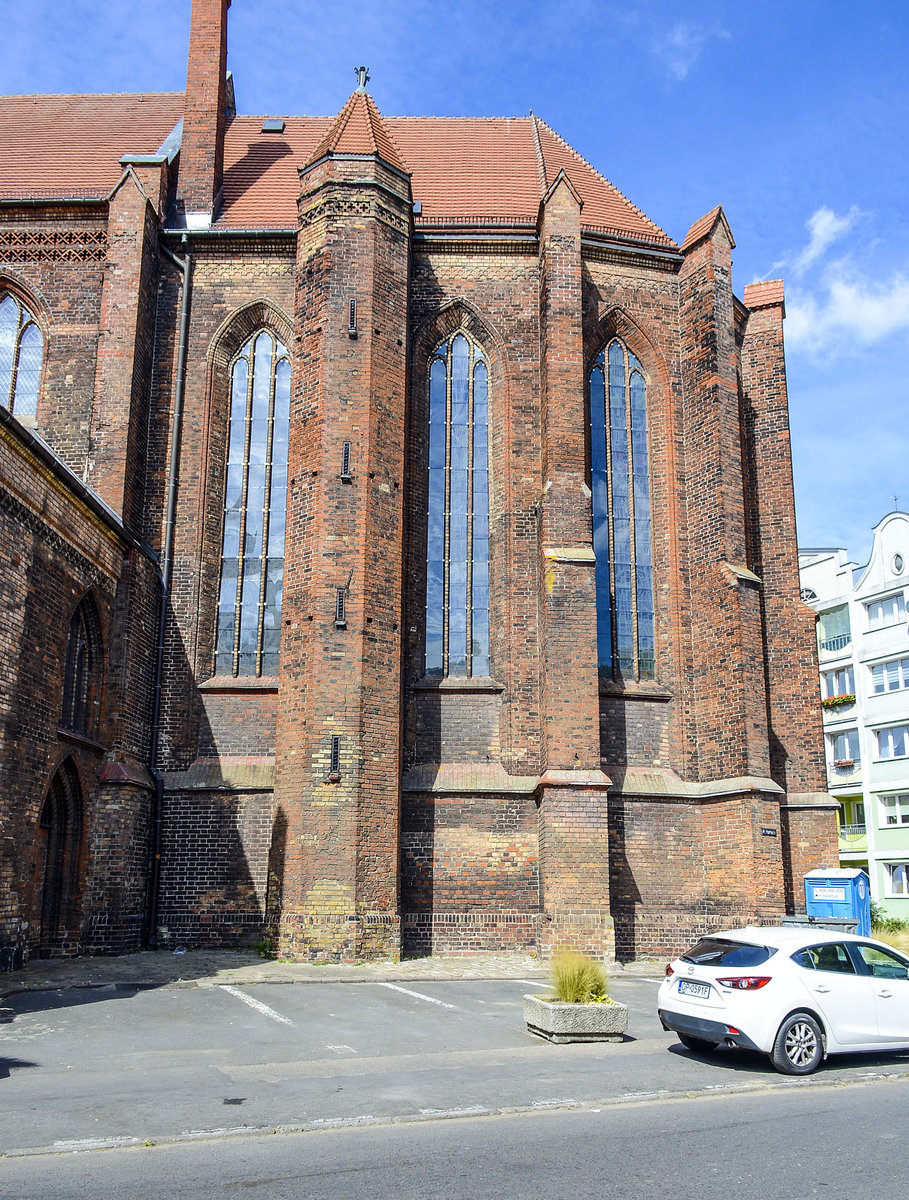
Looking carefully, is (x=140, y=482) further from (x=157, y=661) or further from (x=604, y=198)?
(x=604, y=198)

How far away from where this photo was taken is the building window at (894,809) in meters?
37.5

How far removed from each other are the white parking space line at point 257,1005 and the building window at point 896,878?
30.6 meters

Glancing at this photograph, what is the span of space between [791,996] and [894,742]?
33.3 m

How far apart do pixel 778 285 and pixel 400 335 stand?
803cm

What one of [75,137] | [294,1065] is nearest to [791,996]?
[294,1065]

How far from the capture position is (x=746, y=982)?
8469 mm

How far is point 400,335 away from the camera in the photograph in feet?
58.4

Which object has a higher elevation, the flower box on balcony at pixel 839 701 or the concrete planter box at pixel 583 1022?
the flower box on balcony at pixel 839 701

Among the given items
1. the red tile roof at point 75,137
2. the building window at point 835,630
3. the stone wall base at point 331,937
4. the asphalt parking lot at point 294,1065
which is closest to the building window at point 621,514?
the stone wall base at point 331,937

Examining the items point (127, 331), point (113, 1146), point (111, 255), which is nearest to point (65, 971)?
point (113, 1146)

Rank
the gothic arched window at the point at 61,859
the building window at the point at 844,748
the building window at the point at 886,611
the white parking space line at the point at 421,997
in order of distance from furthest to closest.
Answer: the building window at the point at 844,748
the building window at the point at 886,611
the gothic arched window at the point at 61,859
the white parking space line at the point at 421,997

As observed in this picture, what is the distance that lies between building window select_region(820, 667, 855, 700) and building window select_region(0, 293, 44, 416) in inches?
1263

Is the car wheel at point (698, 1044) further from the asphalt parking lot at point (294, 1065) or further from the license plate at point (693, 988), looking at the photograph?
the license plate at point (693, 988)

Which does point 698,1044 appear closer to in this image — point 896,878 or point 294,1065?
point 294,1065
